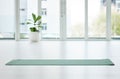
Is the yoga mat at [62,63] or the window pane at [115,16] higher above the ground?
the window pane at [115,16]

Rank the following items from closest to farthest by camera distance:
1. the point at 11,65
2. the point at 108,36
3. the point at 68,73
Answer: the point at 68,73
the point at 11,65
the point at 108,36

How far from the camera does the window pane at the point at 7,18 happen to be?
1011 cm

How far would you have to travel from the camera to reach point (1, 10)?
33.3 ft

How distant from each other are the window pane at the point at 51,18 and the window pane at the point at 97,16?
1.33 meters

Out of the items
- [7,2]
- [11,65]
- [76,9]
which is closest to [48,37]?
[76,9]

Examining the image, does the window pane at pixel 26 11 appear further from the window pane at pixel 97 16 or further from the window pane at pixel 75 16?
the window pane at pixel 97 16

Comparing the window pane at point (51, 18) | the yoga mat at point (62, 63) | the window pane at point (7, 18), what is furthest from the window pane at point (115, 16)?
the yoga mat at point (62, 63)

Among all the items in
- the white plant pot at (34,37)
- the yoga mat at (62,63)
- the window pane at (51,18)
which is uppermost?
the window pane at (51,18)

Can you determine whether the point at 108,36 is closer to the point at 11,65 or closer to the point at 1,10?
the point at 1,10

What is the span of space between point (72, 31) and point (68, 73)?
5977 mm

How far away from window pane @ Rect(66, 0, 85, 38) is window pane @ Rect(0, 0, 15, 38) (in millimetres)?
2365

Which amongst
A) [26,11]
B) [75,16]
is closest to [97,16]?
[75,16]

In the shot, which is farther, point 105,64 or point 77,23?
point 77,23

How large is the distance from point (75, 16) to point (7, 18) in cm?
291
